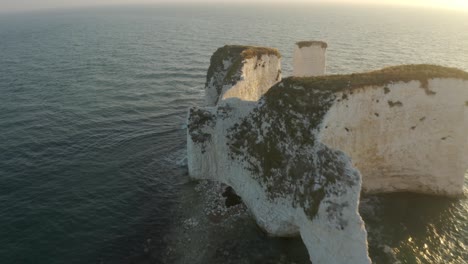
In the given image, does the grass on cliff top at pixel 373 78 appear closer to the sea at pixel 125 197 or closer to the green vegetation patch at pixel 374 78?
the green vegetation patch at pixel 374 78

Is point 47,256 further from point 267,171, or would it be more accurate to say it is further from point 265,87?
point 265,87

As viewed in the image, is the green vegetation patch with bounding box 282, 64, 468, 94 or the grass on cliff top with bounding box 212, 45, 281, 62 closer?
the green vegetation patch with bounding box 282, 64, 468, 94

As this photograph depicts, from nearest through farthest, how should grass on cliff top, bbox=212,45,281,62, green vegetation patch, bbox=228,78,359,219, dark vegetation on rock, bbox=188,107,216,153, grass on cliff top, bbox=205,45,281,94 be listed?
green vegetation patch, bbox=228,78,359,219 < dark vegetation on rock, bbox=188,107,216,153 < grass on cliff top, bbox=205,45,281,94 < grass on cliff top, bbox=212,45,281,62

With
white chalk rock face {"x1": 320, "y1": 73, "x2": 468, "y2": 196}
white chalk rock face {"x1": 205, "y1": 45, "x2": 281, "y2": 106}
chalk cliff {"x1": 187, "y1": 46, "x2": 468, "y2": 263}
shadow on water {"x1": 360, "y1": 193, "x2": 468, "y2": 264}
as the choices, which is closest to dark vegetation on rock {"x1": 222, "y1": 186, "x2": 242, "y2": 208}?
chalk cliff {"x1": 187, "y1": 46, "x2": 468, "y2": 263}

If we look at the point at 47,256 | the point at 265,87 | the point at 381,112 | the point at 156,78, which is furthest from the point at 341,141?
the point at 156,78

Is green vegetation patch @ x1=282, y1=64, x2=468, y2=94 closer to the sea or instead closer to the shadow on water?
the shadow on water

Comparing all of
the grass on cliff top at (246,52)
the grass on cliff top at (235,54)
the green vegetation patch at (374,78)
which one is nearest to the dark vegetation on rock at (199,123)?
the green vegetation patch at (374,78)
